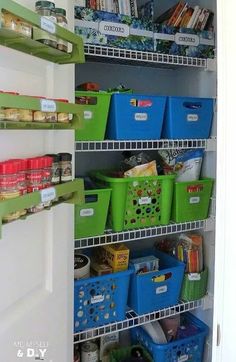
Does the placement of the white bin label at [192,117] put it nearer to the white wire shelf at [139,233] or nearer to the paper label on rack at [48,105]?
the white wire shelf at [139,233]

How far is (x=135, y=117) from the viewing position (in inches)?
55.8

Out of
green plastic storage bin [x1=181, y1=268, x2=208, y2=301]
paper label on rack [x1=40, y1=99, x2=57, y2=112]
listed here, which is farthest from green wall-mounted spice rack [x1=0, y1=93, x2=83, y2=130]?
green plastic storage bin [x1=181, y1=268, x2=208, y2=301]

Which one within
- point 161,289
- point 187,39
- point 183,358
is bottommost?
point 183,358

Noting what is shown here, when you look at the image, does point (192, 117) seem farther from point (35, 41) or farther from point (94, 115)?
point (35, 41)

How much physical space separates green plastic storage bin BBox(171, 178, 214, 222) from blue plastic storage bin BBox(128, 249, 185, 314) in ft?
0.79

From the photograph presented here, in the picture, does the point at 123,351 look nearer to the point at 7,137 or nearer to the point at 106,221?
the point at 106,221

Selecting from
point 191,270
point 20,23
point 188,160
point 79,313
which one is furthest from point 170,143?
point 20,23

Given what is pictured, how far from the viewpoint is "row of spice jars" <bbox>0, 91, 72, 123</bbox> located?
731 mm

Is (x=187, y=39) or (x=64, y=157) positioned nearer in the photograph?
(x=64, y=157)

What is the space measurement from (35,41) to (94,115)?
1.81 ft

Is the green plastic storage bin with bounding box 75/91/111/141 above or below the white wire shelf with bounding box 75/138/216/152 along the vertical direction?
above

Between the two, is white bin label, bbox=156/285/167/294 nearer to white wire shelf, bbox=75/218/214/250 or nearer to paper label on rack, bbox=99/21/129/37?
white wire shelf, bbox=75/218/214/250

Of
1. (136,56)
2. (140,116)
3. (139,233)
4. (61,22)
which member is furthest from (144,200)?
(61,22)

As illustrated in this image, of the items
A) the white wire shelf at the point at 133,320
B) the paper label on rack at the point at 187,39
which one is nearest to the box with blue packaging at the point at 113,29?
the paper label on rack at the point at 187,39
